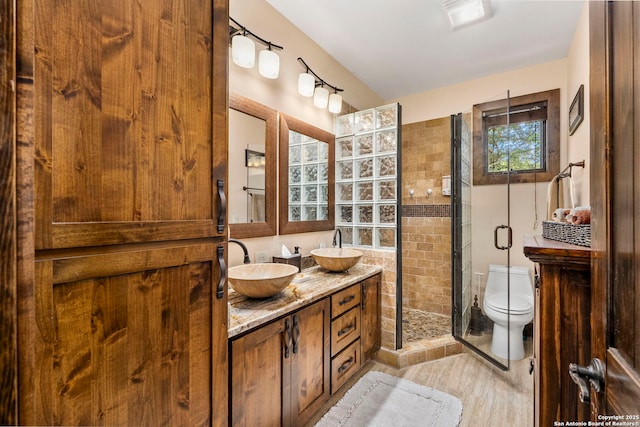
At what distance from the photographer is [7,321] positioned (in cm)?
46

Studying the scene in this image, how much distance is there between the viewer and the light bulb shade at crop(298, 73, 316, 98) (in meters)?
2.21

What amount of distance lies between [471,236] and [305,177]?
5.84 feet

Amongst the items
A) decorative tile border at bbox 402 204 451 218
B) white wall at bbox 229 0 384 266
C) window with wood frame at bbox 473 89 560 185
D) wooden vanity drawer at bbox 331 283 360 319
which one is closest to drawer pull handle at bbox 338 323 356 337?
wooden vanity drawer at bbox 331 283 360 319

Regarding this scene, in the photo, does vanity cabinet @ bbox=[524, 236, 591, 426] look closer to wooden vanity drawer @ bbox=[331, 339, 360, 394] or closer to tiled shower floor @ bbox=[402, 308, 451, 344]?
wooden vanity drawer @ bbox=[331, 339, 360, 394]

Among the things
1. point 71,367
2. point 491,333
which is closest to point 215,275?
point 71,367

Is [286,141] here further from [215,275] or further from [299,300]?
[215,275]

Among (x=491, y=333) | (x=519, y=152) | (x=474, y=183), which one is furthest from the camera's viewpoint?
(x=474, y=183)

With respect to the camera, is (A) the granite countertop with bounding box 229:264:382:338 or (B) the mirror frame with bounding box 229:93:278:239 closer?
(A) the granite countertop with bounding box 229:264:382:338

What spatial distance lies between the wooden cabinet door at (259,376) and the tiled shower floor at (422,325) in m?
1.59

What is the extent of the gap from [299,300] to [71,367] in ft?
3.26

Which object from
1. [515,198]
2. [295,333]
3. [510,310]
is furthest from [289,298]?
[515,198]

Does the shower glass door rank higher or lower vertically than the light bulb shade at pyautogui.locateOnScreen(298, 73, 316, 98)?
lower

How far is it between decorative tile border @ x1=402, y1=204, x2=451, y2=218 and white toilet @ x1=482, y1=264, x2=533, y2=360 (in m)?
0.83

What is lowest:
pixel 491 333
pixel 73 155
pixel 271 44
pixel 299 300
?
pixel 491 333
